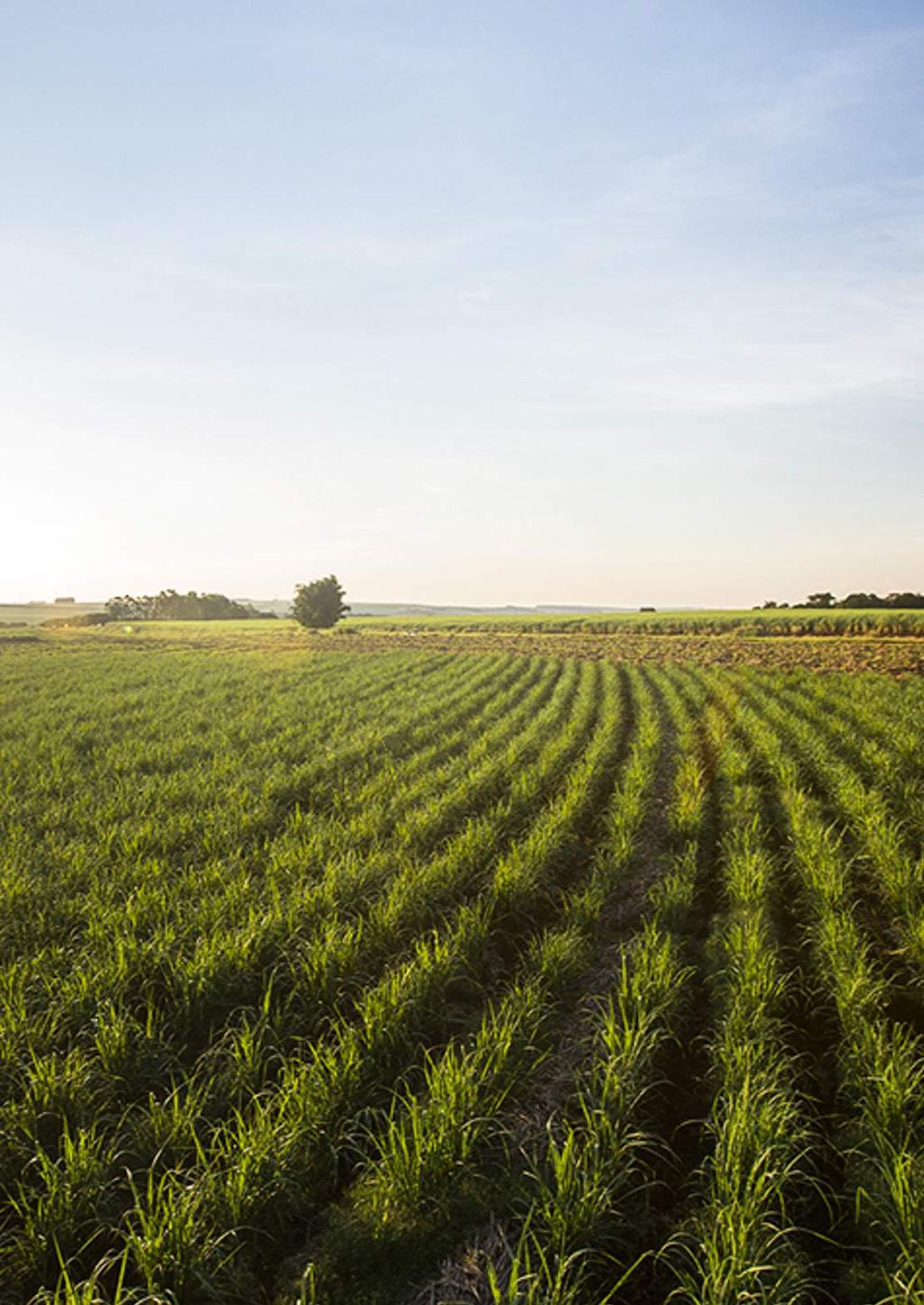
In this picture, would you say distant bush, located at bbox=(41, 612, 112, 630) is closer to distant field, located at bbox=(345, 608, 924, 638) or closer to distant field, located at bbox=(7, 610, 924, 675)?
distant field, located at bbox=(7, 610, 924, 675)

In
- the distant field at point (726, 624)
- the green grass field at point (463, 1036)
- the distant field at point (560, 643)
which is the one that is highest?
the distant field at point (726, 624)

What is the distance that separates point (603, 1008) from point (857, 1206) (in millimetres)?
2300

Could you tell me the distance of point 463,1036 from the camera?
191 inches

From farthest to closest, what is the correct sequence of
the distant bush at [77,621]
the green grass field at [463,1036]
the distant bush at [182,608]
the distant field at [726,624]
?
the distant bush at [182,608], the distant bush at [77,621], the distant field at [726,624], the green grass field at [463,1036]

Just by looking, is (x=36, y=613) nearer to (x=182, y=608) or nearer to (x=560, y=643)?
(x=182, y=608)

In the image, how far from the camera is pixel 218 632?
2707 inches

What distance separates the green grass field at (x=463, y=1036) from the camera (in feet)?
10.2

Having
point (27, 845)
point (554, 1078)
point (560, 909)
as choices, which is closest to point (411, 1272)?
point (554, 1078)

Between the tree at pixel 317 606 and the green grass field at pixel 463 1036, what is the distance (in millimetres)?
69020

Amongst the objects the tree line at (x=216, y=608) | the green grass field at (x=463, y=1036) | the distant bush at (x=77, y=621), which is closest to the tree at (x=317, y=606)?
the tree line at (x=216, y=608)

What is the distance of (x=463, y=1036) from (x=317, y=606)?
77214 millimetres

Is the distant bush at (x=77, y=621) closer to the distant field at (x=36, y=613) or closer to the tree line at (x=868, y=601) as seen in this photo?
the distant field at (x=36, y=613)

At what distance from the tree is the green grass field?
69.0 m

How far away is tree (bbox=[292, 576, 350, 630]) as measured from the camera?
79.0 metres
